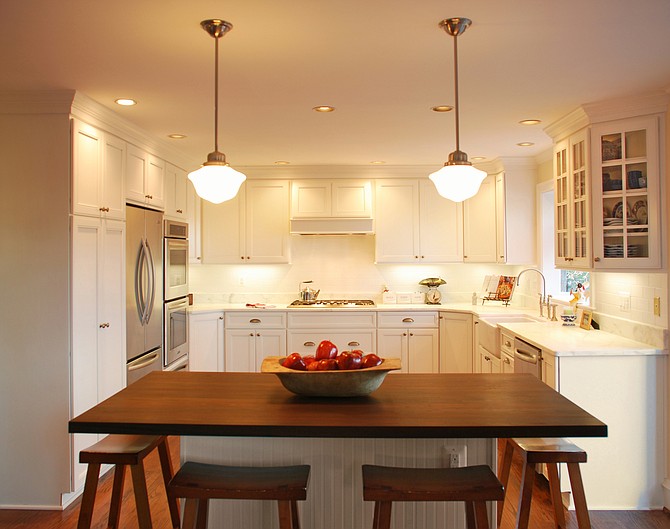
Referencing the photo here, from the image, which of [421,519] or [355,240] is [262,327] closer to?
[355,240]

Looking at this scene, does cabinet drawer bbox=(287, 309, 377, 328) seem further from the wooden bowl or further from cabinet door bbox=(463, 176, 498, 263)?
the wooden bowl

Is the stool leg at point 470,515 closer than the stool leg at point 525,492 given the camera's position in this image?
Yes

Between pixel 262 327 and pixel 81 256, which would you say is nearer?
pixel 81 256

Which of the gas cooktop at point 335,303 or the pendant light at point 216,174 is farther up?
the pendant light at point 216,174

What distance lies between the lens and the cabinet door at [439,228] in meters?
5.97

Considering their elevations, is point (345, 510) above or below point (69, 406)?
below

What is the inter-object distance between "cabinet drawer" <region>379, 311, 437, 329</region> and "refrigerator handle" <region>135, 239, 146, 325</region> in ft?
8.10

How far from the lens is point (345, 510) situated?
233cm

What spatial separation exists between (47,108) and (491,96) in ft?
8.73

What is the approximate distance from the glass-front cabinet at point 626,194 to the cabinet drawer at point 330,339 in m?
2.71

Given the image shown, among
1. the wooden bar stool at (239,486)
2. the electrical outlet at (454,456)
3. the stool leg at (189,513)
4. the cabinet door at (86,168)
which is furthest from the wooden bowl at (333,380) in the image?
the cabinet door at (86,168)

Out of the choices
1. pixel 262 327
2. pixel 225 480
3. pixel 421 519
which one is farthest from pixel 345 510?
pixel 262 327

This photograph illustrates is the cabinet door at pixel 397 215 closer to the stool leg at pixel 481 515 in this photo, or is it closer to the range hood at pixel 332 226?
the range hood at pixel 332 226

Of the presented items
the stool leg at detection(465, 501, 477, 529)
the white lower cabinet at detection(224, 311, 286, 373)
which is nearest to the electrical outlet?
the stool leg at detection(465, 501, 477, 529)
